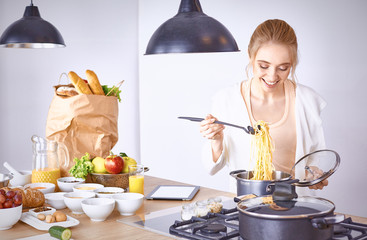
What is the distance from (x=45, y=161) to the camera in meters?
2.51

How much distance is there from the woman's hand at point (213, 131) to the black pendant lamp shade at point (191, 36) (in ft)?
1.32

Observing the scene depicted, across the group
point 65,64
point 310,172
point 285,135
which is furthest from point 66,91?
point 65,64

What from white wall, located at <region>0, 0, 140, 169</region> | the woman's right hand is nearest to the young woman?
the woman's right hand

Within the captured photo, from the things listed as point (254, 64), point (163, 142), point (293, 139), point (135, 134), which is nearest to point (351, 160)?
point (293, 139)

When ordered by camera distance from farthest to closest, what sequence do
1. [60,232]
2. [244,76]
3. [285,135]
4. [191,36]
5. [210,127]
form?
[244,76]
[285,135]
[210,127]
[191,36]
[60,232]

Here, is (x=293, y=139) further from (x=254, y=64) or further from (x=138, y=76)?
(x=138, y=76)

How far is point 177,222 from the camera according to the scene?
5.91 ft

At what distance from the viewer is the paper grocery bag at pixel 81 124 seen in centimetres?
260

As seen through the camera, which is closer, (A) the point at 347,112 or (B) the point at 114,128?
(B) the point at 114,128

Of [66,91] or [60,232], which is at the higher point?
[66,91]

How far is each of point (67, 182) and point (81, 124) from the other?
1.17 feet

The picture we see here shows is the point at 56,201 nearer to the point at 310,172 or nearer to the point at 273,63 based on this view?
the point at 310,172

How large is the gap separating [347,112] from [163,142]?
220cm

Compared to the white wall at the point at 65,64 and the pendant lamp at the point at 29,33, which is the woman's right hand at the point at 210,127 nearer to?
the pendant lamp at the point at 29,33
